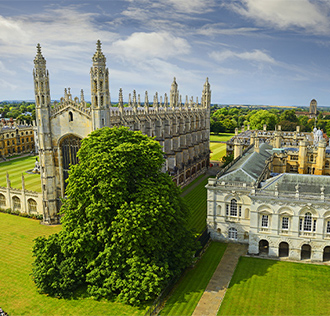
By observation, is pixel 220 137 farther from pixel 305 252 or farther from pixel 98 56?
pixel 305 252

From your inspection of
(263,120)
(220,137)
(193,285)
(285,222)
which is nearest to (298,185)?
(285,222)

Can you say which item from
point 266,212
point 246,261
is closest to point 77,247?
point 246,261

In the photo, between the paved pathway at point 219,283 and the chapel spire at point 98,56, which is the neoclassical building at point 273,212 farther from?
the chapel spire at point 98,56

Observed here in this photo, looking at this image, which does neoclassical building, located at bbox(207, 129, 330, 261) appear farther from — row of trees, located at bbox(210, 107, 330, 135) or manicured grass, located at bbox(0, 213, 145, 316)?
row of trees, located at bbox(210, 107, 330, 135)

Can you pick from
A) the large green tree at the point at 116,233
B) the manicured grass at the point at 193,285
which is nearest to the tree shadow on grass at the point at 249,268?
the manicured grass at the point at 193,285

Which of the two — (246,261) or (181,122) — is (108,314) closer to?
(246,261)
